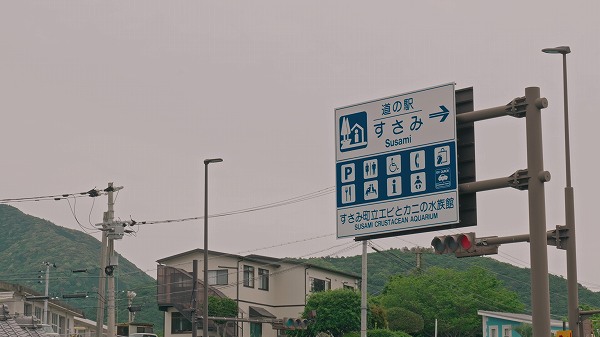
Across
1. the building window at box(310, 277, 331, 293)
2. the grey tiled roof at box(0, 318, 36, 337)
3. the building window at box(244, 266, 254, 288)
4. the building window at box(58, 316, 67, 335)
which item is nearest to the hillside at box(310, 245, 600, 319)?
the building window at box(310, 277, 331, 293)

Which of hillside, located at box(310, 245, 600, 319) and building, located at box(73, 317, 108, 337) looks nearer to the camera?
building, located at box(73, 317, 108, 337)

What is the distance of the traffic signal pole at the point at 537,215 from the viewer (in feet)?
52.0

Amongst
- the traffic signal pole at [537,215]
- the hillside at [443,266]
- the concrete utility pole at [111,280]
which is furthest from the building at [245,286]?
the traffic signal pole at [537,215]

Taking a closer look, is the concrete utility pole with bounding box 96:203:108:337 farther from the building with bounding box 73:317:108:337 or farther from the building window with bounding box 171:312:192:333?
the building with bounding box 73:317:108:337

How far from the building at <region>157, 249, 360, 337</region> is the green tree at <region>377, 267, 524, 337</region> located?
39.9 ft

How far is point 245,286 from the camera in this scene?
81125 mm

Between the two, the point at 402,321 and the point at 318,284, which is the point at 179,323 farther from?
the point at 402,321

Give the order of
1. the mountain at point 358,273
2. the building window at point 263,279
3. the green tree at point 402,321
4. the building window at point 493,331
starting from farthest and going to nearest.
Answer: the mountain at point 358,273 → the green tree at point 402,321 → the building window at point 263,279 → the building window at point 493,331

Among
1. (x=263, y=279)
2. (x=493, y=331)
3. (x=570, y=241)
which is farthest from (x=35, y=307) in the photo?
(x=570, y=241)

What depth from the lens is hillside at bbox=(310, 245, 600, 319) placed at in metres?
133

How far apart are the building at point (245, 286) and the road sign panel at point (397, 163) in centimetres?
5548

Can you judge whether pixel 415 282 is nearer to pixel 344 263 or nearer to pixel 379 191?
pixel 344 263

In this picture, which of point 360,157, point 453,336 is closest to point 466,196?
point 360,157

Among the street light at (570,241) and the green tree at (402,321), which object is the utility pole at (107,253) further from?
the green tree at (402,321)
